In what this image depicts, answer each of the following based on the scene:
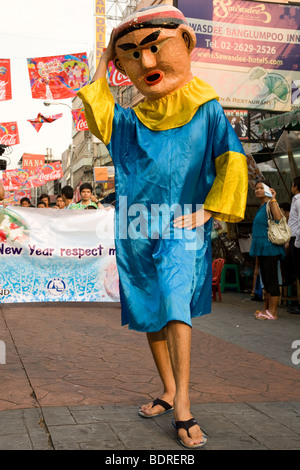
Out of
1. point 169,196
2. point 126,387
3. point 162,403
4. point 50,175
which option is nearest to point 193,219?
point 169,196

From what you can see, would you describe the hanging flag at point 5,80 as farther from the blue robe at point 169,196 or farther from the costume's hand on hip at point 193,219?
the costume's hand on hip at point 193,219

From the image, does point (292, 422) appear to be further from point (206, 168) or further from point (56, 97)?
point (56, 97)

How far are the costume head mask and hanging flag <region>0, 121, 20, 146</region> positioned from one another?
14471mm

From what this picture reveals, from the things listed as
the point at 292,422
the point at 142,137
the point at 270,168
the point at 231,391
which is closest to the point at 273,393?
the point at 231,391

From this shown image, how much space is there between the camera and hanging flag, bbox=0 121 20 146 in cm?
1673

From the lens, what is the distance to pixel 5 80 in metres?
11.6

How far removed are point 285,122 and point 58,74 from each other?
5409mm

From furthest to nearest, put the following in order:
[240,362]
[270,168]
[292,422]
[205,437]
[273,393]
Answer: [270,168] < [240,362] < [273,393] < [292,422] < [205,437]

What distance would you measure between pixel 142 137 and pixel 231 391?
1.71 m

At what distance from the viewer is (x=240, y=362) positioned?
14.3ft

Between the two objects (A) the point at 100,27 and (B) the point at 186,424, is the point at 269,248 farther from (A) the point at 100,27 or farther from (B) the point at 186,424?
(A) the point at 100,27

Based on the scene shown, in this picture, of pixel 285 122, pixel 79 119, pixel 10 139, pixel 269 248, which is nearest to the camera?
pixel 269 248

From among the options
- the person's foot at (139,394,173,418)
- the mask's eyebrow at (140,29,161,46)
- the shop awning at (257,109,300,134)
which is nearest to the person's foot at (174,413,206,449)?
the person's foot at (139,394,173,418)

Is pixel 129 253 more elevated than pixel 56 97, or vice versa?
pixel 56 97
